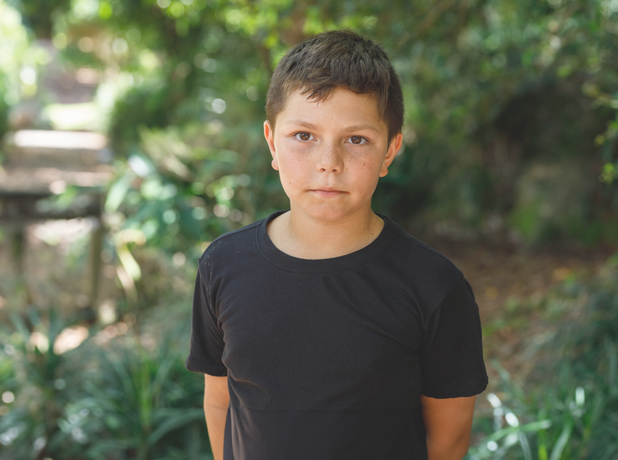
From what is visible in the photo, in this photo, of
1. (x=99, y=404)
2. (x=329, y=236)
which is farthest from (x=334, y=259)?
(x=99, y=404)

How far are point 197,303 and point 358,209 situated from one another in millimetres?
505

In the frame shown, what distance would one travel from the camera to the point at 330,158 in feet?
3.69

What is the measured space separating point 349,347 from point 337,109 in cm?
51

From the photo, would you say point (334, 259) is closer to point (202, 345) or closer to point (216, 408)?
point (202, 345)

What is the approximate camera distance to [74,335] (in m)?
5.87

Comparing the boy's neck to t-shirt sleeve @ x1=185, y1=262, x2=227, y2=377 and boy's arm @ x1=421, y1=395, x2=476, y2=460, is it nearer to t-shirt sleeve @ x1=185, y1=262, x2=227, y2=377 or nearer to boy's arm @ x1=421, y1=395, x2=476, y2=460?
t-shirt sleeve @ x1=185, y1=262, x2=227, y2=377

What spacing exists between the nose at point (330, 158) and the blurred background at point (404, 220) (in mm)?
1498

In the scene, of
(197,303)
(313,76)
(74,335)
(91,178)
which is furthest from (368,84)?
(91,178)

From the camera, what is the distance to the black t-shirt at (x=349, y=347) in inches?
45.8

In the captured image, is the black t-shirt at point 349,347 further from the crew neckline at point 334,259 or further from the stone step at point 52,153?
the stone step at point 52,153

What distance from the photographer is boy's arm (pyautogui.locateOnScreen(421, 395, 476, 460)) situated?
126 cm

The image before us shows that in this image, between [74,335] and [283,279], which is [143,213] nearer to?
[74,335]

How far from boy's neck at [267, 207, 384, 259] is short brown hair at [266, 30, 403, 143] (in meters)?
0.21

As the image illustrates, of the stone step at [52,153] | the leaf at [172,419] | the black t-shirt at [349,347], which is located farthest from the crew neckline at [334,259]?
the stone step at [52,153]
